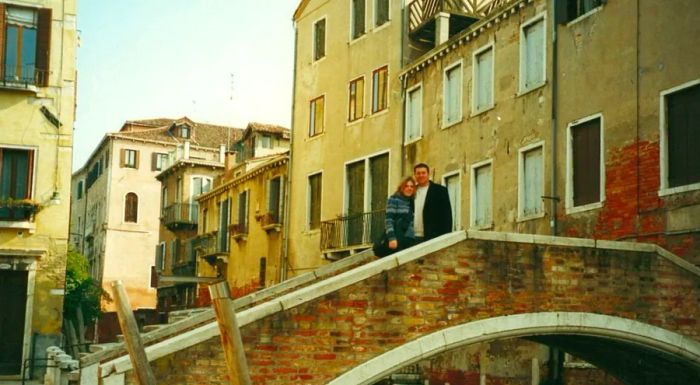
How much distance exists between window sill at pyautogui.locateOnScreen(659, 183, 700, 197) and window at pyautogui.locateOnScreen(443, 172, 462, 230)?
18.4ft

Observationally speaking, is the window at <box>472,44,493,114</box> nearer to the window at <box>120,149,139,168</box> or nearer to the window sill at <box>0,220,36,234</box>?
the window sill at <box>0,220,36,234</box>

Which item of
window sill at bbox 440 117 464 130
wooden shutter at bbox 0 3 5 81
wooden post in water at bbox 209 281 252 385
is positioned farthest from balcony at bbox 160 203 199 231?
wooden post in water at bbox 209 281 252 385

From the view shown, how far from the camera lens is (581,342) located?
43.0 feet

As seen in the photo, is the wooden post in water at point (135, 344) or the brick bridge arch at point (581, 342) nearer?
the wooden post in water at point (135, 344)

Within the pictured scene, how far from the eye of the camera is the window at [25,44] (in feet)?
63.5

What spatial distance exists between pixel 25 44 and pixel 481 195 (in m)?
9.51

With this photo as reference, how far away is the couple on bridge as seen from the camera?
10.9 meters

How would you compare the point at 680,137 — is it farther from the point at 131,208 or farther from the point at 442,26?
the point at 131,208

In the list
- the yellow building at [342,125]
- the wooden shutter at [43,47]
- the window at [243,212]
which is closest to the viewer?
the wooden shutter at [43,47]

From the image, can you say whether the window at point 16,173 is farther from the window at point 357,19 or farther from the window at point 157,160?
the window at point 157,160

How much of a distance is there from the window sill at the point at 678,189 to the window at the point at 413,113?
762 centimetres

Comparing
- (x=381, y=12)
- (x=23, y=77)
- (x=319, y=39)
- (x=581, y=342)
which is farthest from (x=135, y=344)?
(x=319, y=39)

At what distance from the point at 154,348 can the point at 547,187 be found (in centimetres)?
815

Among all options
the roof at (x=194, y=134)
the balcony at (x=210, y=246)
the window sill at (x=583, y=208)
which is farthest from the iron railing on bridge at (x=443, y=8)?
the roof at (x=194, y=134)
